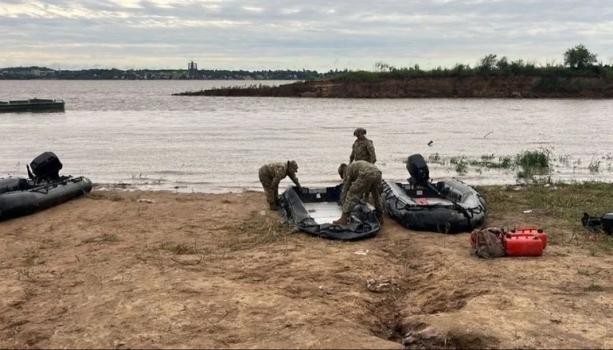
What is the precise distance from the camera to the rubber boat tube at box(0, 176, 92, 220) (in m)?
11.3

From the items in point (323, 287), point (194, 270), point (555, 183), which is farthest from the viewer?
point (555, 183)

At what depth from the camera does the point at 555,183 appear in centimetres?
1498

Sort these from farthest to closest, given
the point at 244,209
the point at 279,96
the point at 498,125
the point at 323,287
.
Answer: the point at 279,96, the point at 498,125, the point at 244,209, the point at 323,287

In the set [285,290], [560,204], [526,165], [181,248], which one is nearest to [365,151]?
[560,204]

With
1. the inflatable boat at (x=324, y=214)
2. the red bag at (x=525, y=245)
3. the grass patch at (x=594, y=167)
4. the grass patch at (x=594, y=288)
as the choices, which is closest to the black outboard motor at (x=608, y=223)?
the red bag at (x=525, y=245)

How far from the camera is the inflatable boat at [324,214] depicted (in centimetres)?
945

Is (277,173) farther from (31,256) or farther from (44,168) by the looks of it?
(44,168)

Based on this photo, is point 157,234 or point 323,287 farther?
point 157,234

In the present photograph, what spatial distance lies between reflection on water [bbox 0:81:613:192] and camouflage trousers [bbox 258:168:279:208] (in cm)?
339

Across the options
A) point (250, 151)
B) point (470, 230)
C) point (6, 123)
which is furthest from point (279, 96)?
point (470, 230)

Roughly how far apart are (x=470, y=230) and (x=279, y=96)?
65608mm

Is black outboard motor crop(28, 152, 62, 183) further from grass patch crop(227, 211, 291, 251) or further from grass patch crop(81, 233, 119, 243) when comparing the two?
grass patch crop(227, 211, 291, 251)

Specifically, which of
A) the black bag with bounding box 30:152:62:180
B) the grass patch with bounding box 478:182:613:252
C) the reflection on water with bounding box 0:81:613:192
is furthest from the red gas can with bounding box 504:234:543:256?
the black bag with bounding box 30:152:62:180

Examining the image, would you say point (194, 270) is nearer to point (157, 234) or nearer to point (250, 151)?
point (157, 234)
